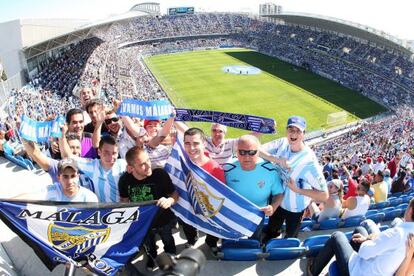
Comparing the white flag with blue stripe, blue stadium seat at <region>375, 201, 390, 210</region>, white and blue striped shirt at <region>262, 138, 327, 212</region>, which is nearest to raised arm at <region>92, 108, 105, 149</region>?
the white flag with blue stripe

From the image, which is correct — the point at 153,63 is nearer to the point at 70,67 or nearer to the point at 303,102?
the point at 70,67

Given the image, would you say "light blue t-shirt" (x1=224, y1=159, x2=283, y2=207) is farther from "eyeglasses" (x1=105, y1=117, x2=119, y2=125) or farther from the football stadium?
"eyeglasses" (x1=105, y1=117, x2=119, y2=125)

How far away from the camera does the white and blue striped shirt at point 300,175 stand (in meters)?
4.41

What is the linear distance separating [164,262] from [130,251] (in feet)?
8.91

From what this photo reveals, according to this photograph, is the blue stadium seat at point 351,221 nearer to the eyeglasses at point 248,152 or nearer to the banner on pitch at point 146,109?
the eyeglasses at point 248,152

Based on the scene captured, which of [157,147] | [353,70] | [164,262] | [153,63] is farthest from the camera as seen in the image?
[153,63]

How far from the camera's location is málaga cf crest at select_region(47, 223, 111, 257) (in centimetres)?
388

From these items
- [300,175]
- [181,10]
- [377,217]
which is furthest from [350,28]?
[300,175]

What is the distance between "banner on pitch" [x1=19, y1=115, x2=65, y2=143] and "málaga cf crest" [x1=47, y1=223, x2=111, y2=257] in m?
1.68

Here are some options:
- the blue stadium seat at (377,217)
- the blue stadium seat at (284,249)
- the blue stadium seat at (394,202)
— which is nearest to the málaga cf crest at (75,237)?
the blue stadium seat at (284,249)

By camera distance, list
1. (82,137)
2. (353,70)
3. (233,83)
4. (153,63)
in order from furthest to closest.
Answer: (153,63) → (353,70) → (233,83) → (82,137)

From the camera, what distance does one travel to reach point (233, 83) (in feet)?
133

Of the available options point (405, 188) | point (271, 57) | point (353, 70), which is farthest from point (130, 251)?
point (271, 57)

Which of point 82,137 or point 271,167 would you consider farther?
point 82,137
